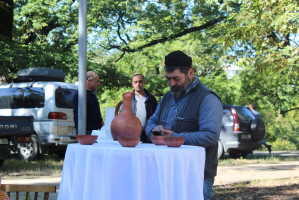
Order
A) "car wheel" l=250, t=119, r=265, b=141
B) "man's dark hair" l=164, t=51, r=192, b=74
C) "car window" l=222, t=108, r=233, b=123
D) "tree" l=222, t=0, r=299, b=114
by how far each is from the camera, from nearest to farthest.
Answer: "man's dark hair" l=164, t=51, r=192, b=74 < "tree" l=222, t=0, r=299, b=114 < "car wheel" l=250, t=119, r=265, b=141 < "car window" l=222, t=108, r=233, b=123

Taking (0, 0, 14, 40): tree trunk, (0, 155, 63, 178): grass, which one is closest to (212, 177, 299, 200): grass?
(0, 155, 63, 178): grass

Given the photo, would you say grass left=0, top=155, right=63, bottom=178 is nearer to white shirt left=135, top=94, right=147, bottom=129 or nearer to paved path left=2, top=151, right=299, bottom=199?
paved path left=2, top=151, right=299, bottom=199

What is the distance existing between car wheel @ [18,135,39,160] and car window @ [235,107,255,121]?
6.26 metres

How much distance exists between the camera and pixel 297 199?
26.5 feet

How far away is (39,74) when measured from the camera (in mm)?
15945

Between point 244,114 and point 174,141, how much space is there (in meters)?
12.8

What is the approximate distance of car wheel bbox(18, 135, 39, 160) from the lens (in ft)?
44.8

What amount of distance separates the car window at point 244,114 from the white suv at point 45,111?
521 cm

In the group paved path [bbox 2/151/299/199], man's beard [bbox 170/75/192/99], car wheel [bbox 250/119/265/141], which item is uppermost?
man's beard [bbox 170/75/192/99]

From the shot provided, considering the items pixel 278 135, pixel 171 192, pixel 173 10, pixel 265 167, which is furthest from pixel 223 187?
pixel 278 135

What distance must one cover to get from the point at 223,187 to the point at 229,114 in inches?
280

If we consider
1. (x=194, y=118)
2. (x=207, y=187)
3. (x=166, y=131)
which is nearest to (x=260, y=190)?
(x=207, y=187)

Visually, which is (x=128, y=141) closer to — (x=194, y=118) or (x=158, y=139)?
(x=158, y=139)

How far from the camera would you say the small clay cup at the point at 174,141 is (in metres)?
3.89
